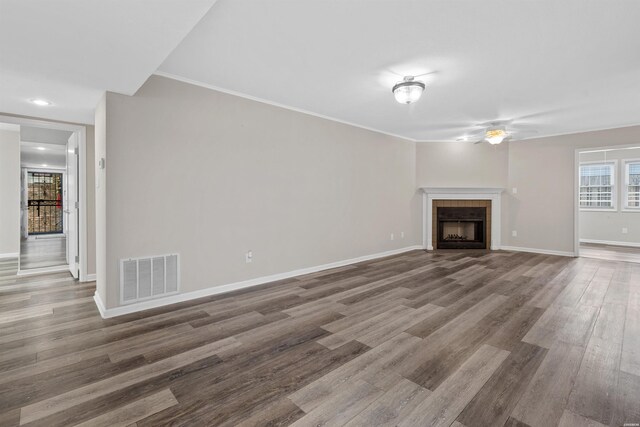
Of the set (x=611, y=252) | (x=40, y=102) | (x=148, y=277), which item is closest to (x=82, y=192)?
(x=40, y=102)

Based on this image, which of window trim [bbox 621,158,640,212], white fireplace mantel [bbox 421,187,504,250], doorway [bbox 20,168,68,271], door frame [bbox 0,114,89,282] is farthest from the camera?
doorway [bbox 20,168,68,271]

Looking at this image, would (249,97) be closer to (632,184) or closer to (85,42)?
(85,42)

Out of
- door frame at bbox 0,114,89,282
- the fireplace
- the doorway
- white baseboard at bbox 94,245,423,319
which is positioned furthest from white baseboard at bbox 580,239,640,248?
the doorway

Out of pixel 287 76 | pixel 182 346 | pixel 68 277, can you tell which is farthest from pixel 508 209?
pixel 68 277

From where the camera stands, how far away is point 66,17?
1.81m

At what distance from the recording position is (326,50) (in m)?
2.79

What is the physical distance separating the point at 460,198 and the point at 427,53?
4897 millimetres

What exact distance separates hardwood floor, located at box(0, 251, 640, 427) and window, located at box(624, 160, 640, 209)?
16.7ft

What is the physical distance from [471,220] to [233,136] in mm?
5808

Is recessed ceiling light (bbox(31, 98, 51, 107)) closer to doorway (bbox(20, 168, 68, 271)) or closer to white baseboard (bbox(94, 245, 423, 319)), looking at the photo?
white baseboard (bbox(94, 245, 423, 319))

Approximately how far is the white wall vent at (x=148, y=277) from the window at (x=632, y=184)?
396 inches

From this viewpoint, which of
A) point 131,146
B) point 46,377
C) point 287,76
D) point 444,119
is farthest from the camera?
point 444,119

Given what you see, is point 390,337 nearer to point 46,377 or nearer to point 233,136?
point 46,377

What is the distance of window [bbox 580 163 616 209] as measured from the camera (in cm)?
762
